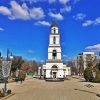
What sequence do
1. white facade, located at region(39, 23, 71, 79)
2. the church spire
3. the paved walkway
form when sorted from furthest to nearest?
the church spire → white facade, located at region(39, 23, 71, 79) → the paved walkway

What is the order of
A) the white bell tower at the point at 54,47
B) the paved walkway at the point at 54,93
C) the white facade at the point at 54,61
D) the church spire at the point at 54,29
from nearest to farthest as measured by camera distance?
the paved walkway at the point at 54,93 → the white facade at the point at 54,61 → the white bell tower at the point at 54,47 → the church spire at the point at 54,29

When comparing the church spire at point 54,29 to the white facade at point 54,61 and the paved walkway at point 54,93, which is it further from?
the paved walkway at point 54,93

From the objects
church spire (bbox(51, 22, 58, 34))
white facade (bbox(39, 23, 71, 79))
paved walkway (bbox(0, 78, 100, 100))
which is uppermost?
church spire (bbox(51, 22, 58, 34))

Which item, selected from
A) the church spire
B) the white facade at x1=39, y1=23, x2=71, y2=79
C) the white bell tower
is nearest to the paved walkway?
the white facade at x1=39, y1=23, x2=71, y2=79

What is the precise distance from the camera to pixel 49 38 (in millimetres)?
89562

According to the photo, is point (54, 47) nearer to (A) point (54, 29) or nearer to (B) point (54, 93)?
(A) point (54, 29)

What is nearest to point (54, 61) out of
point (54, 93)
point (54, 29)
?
point (54, 29)

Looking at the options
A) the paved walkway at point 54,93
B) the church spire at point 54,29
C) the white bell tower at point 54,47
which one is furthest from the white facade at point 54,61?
the paved walkway at point 54,93

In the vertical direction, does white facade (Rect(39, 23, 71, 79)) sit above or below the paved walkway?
above

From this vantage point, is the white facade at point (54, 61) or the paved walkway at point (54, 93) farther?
the white facade at point (54, 61)

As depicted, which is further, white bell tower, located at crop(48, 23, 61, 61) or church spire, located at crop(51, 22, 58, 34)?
church spire, located at crop(51, 22, 58, 34)

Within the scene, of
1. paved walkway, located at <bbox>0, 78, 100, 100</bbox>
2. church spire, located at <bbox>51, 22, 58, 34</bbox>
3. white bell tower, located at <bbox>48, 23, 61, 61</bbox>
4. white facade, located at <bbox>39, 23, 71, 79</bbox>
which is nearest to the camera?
paved walkway, located at <bbox>0, 78, 100, 100</bbox>

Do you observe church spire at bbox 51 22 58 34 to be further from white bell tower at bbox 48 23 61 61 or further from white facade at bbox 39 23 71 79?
white facade at bbox 39 23 71 79

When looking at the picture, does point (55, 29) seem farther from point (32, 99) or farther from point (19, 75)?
point (32, 99)
